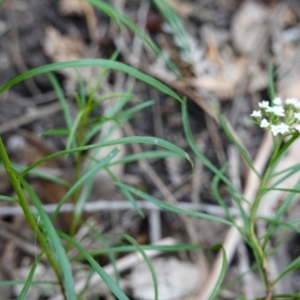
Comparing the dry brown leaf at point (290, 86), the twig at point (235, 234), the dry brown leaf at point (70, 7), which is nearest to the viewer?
the twig at point (235, 234)

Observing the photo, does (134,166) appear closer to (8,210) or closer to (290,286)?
(8,210)

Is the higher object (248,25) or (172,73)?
(248,25)

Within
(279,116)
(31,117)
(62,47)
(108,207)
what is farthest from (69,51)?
(279,116)

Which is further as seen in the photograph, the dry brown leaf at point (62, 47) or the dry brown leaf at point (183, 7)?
the dry brown leaf at point (183, 7)

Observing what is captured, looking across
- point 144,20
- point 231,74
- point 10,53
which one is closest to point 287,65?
point 231,74

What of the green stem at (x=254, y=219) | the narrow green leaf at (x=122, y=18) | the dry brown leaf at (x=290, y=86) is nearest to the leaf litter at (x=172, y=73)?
the dry brown leaf at (x=290, y=86)

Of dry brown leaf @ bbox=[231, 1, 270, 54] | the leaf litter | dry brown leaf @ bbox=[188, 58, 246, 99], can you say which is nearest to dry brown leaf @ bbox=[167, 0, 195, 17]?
the leaf litter

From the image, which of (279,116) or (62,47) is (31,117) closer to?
(62,47)

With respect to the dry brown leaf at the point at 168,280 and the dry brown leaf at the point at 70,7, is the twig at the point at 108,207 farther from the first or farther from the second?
the dry brown leaf at the point at 70,7

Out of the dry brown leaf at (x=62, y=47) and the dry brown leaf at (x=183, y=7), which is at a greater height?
the dry brown leaf at (x=183, y=7)
